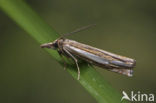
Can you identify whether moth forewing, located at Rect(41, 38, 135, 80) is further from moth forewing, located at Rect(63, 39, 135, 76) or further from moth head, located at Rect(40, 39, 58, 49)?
moth head, located at Rect(40, 39, 58, 49)

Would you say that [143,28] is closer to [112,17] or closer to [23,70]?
[112,17]

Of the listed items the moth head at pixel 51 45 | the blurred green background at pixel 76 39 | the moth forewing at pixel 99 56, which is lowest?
the blurred green background at pixel 76 39

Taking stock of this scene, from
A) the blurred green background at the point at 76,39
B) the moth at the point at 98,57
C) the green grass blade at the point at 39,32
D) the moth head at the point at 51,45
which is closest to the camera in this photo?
the green grass blade at the point at 39,32

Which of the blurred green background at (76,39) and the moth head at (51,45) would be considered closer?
the moth head at (51,45)

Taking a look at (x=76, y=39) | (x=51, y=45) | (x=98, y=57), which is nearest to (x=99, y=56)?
(x=98, y=57)

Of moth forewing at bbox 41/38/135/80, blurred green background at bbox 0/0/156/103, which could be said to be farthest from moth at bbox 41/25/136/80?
blurred green background at bbox 0/0/156/103

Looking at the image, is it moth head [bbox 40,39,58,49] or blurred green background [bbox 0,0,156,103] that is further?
blurred green background [bbox 0,0,156,103]

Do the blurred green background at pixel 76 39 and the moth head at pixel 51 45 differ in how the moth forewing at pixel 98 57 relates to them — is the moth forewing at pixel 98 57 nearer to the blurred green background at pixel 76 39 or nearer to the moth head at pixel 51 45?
the moth head at pixel 51 45

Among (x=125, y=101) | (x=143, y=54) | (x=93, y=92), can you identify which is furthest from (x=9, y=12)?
(x=143, y=54)

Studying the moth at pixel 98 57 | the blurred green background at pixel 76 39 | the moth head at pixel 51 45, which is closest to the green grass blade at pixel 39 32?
the moth head at pixel 51 45

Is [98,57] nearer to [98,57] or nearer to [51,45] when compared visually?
[98,57]
